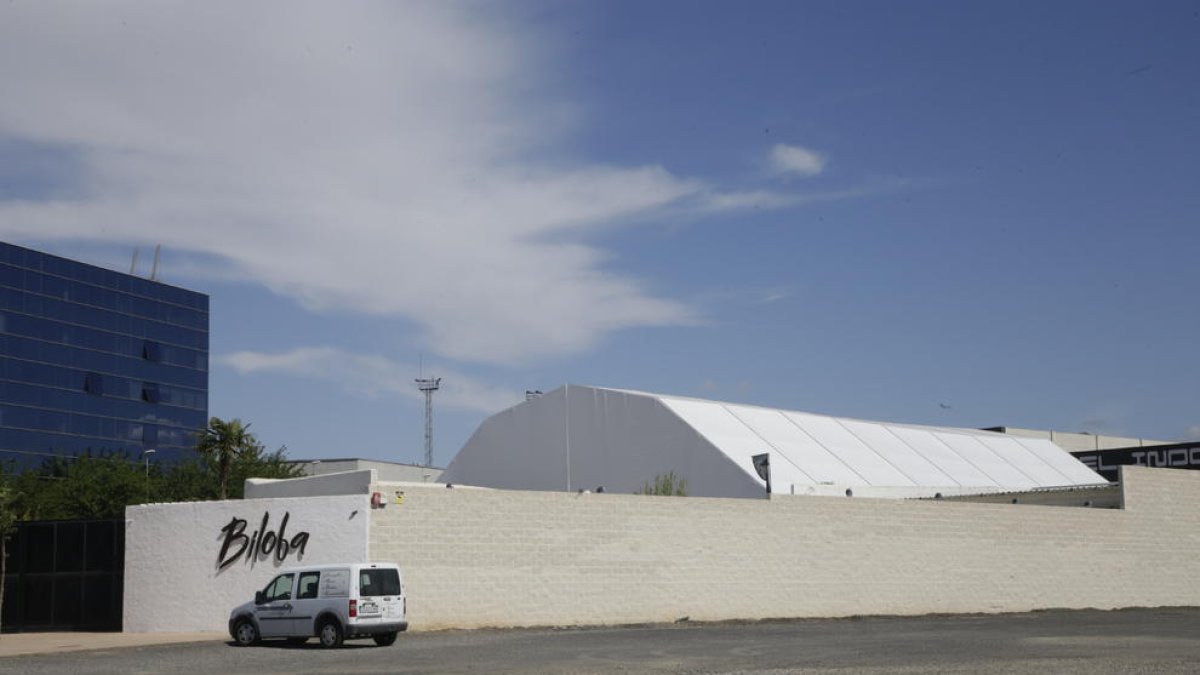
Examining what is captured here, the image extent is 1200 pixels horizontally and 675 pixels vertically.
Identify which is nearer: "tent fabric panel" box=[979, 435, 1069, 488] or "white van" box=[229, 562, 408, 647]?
"white van" box=[229, 562, 408, 647]

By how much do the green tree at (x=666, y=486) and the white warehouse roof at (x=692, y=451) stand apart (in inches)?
9.4

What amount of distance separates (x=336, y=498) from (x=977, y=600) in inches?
838

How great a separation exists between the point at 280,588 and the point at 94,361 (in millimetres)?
84921

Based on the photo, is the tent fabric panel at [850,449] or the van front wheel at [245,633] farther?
the tent fabric panel at [850,449]

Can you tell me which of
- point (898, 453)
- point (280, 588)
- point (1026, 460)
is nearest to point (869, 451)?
point (898, 453)

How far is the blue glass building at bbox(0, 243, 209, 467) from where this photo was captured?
100 m

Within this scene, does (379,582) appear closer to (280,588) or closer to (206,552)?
(280,588)

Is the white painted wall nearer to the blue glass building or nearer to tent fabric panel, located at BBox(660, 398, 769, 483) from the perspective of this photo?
tent fabric panel, located at BBox(660, 398, 769, 483)

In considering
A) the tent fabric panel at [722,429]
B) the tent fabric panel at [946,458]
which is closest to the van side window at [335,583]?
the tent fabric panel at [722,429]

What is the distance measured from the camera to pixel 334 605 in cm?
2847

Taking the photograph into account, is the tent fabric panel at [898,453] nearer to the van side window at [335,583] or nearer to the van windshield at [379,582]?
the van windshield at [379,582]

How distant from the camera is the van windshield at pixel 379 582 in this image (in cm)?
2847

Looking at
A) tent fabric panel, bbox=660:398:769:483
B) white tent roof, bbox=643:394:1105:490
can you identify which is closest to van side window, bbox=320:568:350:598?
tent fabric panel, bbox=660:398:769:483

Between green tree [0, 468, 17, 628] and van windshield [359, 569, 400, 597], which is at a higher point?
green tree [0, 468, 17, 628]
